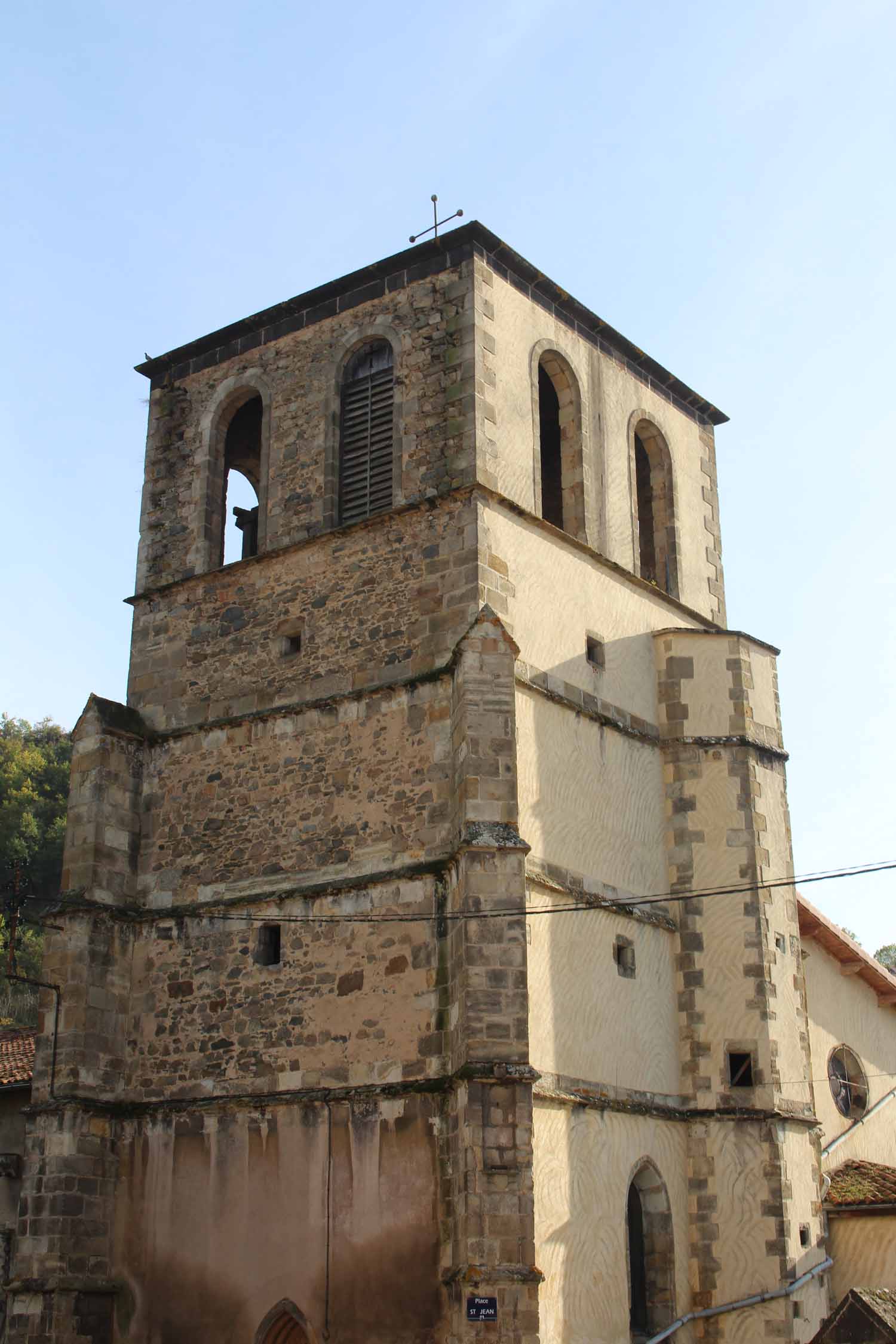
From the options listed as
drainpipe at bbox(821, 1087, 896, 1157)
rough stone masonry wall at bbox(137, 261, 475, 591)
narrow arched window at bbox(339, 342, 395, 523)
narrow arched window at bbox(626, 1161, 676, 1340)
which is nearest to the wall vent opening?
narrow arched window at bbox(626, 1161, 676, 1340)

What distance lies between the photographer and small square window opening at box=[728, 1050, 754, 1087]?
18.5 metres

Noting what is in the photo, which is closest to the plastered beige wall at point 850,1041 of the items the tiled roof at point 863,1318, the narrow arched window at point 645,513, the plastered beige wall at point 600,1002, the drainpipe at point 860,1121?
the drainpipe at point 860,1121

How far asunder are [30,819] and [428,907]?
122 ft

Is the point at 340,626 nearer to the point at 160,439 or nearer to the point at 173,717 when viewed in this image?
the point at 173,717

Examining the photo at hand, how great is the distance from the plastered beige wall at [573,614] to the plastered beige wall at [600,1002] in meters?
2.78

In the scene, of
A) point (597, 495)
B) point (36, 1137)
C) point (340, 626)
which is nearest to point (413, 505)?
point (340, 626)

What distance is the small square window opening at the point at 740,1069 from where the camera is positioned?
18.5m

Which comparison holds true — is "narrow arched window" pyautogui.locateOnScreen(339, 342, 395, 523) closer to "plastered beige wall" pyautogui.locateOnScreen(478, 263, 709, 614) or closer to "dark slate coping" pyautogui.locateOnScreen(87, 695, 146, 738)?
"plastered beige wall" pyautogui.locateOnScreen(478, 263, 709, 614)

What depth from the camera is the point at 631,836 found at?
19.1 m

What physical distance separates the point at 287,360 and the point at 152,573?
323 cm

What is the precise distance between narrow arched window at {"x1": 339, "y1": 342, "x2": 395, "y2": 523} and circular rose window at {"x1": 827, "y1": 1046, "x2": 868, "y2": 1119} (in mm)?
9501

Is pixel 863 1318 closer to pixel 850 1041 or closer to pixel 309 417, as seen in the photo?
pixel 309 417

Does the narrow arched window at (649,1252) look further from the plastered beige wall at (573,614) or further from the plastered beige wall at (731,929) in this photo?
the plastered beige wall at (573,614)

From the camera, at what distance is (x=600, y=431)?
2145 cm
